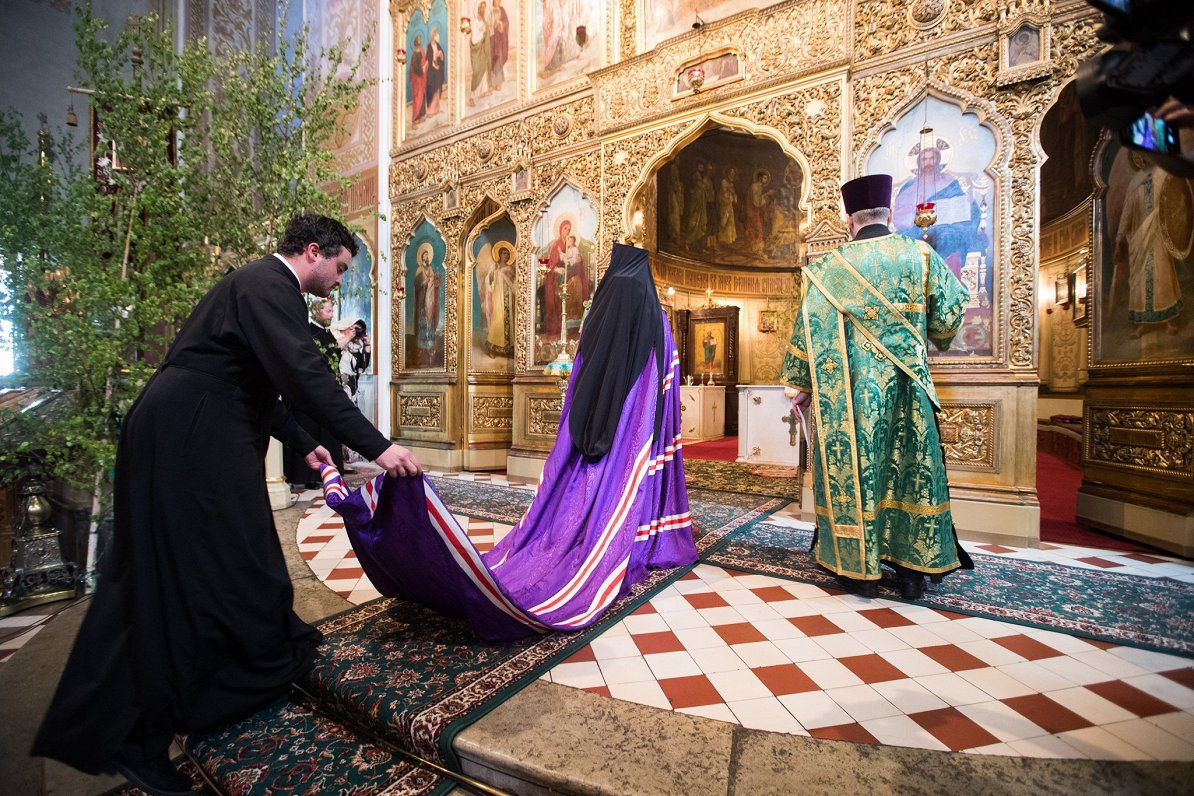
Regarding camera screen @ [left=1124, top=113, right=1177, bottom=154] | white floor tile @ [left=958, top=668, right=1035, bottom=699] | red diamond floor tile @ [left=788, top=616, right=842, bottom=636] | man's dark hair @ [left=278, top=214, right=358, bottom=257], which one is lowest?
red diamond floor tile @ [left=788, top=616, right=842, bottom=636]

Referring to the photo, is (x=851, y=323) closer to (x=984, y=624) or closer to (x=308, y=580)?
(x=984, y=624)

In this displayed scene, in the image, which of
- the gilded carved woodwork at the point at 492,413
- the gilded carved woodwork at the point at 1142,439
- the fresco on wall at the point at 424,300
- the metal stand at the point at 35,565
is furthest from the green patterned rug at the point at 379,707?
the fresco on wall at the point at 424,300

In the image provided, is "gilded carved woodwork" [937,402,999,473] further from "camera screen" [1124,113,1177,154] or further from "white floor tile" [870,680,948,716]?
"camera screen" [1124,113,1177,154]

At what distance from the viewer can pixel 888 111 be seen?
537 centimetres

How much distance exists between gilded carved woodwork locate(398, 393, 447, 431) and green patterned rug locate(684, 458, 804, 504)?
4.67 meters

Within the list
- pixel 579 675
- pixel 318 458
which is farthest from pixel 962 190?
pixel 318 458

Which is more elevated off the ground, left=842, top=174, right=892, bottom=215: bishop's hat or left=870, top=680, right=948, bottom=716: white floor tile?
left=842, top=174, right=892, bottom=215: bishop's hat

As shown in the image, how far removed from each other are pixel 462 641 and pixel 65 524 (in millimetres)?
4340

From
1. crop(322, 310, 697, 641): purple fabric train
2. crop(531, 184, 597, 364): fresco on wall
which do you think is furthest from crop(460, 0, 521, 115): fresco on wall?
crop(322, 310, 697, 641): purple fabric train

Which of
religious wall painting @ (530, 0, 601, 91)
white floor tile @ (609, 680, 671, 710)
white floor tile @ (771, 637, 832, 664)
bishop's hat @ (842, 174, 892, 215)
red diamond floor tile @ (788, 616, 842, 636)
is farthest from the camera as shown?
religious wall painting @ (530, 0, 601, 91)

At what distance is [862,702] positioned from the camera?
212cm

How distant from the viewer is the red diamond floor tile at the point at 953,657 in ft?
7.91

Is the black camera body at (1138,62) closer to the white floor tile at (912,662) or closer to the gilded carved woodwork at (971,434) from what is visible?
the white floor tile at (912,662)

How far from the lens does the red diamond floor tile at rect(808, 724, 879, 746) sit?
186 centimetres
